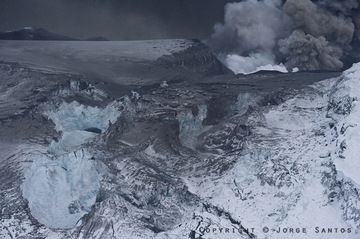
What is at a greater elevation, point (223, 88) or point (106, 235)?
point (223, 88)

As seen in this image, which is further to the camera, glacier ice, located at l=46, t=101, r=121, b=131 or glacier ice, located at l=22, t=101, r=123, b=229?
glacier ice, located at l=46, t=101, r=121, b=131

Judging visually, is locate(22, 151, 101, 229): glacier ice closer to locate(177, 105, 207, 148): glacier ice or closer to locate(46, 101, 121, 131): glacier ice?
locate(46, 101, 121, 131): glacier ice

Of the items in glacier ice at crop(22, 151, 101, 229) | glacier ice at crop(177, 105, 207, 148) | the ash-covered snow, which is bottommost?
glacier ice at crop(22, 151, 101, 229)

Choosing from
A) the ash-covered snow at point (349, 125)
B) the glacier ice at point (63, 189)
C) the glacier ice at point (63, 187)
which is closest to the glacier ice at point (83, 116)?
the glacier ice at point (63, 187)

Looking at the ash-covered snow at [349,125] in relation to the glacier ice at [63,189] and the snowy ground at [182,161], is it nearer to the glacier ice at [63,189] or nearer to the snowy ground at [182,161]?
the snowy ground at [182,161]

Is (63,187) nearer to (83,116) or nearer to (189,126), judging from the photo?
(83,116)

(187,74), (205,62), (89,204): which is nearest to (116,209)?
(89,204)

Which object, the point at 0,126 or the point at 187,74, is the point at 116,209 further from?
the point at 187,74

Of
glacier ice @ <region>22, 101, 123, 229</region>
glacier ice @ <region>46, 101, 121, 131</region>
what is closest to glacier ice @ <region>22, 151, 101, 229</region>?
glacier ice @ <region>22, 101, 123, 229</region>

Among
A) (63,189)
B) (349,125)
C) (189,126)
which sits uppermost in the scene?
(349,125)

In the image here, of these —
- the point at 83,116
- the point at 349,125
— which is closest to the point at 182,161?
the point at 83,116

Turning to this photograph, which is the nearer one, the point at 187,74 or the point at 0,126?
the point at 0,126
